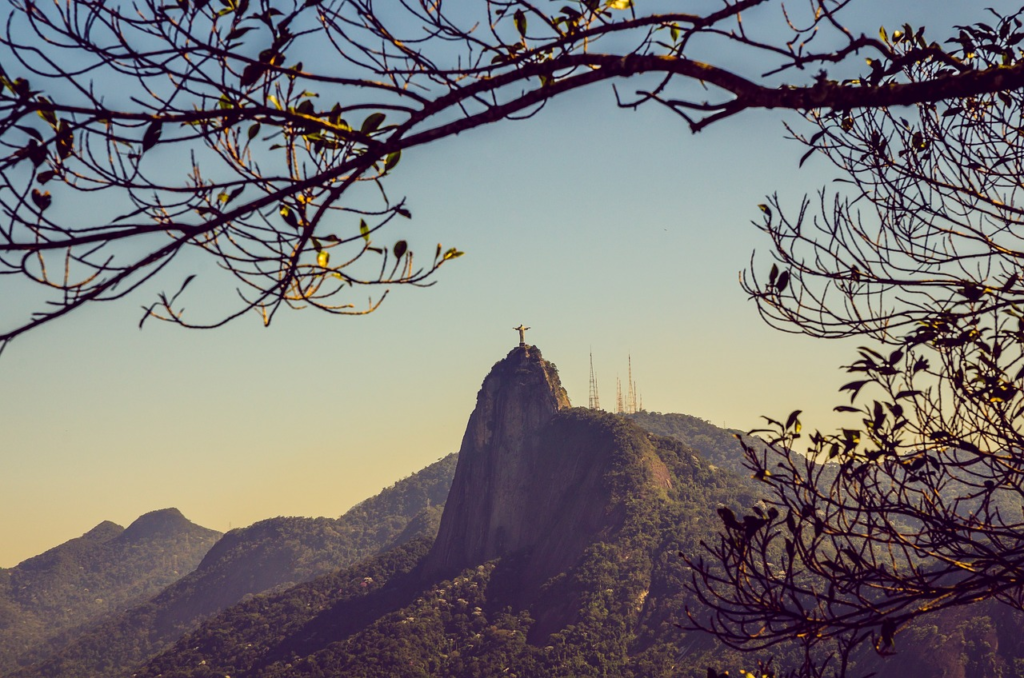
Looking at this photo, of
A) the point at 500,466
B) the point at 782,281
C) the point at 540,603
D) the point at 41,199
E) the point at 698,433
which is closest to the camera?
the point at 41,199

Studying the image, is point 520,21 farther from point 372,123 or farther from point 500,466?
point 500,466

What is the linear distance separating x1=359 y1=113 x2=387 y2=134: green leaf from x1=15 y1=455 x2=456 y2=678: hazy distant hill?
113992mm

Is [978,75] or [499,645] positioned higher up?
[978,75]

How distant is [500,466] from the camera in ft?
302

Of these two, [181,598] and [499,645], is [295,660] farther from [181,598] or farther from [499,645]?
[181,598]

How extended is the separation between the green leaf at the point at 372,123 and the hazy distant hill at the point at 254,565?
11399cm

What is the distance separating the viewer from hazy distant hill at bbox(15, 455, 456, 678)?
119 meters

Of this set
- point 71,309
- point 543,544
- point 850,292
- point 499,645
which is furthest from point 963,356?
point 543,544

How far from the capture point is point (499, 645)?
6762 centimetres

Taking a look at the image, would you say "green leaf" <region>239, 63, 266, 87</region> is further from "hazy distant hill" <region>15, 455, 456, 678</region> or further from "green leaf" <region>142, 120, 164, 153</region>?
"hazy distant hill" <region>15, 455, 456, 678</region>

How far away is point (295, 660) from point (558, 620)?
70.6 feet

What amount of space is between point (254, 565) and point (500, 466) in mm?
75397

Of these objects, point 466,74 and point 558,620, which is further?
point 558,620

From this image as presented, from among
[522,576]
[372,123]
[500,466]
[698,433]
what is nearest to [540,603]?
[522,576]
